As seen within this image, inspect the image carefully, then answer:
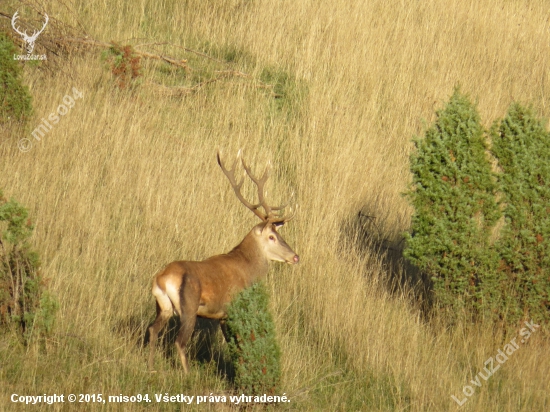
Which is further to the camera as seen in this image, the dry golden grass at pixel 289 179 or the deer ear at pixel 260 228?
the deer ear at pixel 260 228

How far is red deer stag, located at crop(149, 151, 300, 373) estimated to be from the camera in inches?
214

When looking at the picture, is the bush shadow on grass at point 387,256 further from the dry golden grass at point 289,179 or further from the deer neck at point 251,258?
the deer neck at point 251,258

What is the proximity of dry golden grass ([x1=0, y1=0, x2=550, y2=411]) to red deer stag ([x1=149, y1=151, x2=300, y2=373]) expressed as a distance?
42 centimetres

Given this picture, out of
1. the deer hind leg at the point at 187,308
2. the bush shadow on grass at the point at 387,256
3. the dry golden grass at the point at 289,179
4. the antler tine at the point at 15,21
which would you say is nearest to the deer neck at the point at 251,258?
the dry golden grass at the point at 289,179

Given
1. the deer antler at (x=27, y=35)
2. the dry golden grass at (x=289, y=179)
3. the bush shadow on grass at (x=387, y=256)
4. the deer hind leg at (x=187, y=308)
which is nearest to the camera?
the deer hind leg at (x=187, y=308)

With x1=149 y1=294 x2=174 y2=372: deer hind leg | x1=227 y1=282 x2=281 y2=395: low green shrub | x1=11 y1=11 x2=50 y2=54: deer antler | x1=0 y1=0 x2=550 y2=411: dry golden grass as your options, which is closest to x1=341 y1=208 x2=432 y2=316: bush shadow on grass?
x1=0 y1=0 x2=550 y2=411: dry golden grass

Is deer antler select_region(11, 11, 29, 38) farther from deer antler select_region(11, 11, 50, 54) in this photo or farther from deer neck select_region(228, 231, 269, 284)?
deer neck select_region(228, 231, 269, 284)

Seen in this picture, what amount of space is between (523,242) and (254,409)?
104 inches

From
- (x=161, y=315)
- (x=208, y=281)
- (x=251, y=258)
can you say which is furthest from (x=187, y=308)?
(x=251, y=258)

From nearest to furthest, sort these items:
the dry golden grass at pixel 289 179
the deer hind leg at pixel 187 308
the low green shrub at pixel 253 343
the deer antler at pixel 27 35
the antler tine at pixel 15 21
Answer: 1. the low green shrub at pixel 253 343
2. the deer hind leg at pixel 187 308
3. the dry golden grass at pixel 289 179
4. the antler tine at pixel 15 21
5. the deer antler at pixel 27 35

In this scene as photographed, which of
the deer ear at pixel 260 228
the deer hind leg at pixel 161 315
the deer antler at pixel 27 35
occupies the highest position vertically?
the deer antler at pixel 27 35

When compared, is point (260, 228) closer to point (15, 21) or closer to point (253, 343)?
point (253, 343)

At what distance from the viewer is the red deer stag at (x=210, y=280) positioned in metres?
5.43

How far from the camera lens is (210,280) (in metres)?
5.71
